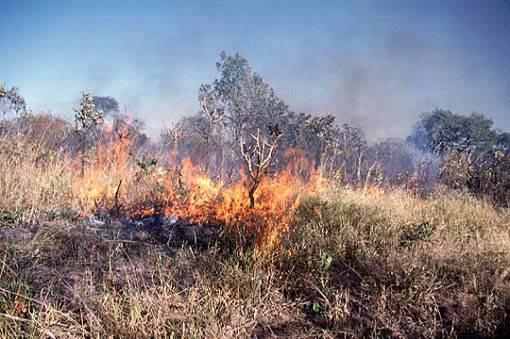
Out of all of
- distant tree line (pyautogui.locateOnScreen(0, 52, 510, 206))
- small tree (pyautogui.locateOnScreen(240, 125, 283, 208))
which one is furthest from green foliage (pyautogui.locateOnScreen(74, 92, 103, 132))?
small tree (pyautogui.locateOnScreen(240, 125, 283, 208))

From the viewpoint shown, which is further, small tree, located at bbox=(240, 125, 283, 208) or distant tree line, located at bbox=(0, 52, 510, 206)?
distant tree line, located at bbox=(0, 52, 510, 206)

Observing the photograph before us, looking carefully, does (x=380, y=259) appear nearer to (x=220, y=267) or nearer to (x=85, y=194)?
(x=220, y=267)

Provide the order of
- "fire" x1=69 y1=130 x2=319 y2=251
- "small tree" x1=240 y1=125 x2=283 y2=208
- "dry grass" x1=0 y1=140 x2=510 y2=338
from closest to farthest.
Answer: "dry grass" x1=0 y1=140 x2=510 y2=338, "fire" x1=69 y1=130 x2=319 y2=251, "small tree" x1=240 y1=125 x2=283 y2=208

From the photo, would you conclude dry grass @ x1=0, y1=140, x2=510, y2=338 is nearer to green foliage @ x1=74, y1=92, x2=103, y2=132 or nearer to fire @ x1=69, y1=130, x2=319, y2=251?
fire @ x1=69, y1=130, x2=319, y2=251

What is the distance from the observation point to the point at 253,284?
2604mm

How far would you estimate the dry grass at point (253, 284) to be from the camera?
209 centimetres

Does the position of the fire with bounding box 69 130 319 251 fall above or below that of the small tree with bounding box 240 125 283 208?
below

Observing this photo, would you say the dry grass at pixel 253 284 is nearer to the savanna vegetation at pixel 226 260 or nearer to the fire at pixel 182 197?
the savanna vegetation at pixel 226 260

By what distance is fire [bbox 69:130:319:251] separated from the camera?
3928 mm

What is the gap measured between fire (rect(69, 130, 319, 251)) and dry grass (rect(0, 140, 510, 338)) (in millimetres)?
334

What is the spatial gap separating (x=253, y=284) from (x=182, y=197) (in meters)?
3.61

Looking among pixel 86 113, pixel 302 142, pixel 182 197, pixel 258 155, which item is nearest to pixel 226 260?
pixel 258 155

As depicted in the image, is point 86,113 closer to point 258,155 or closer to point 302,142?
point 258,155

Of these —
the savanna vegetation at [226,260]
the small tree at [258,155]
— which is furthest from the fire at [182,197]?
the small tree at [258,155]
